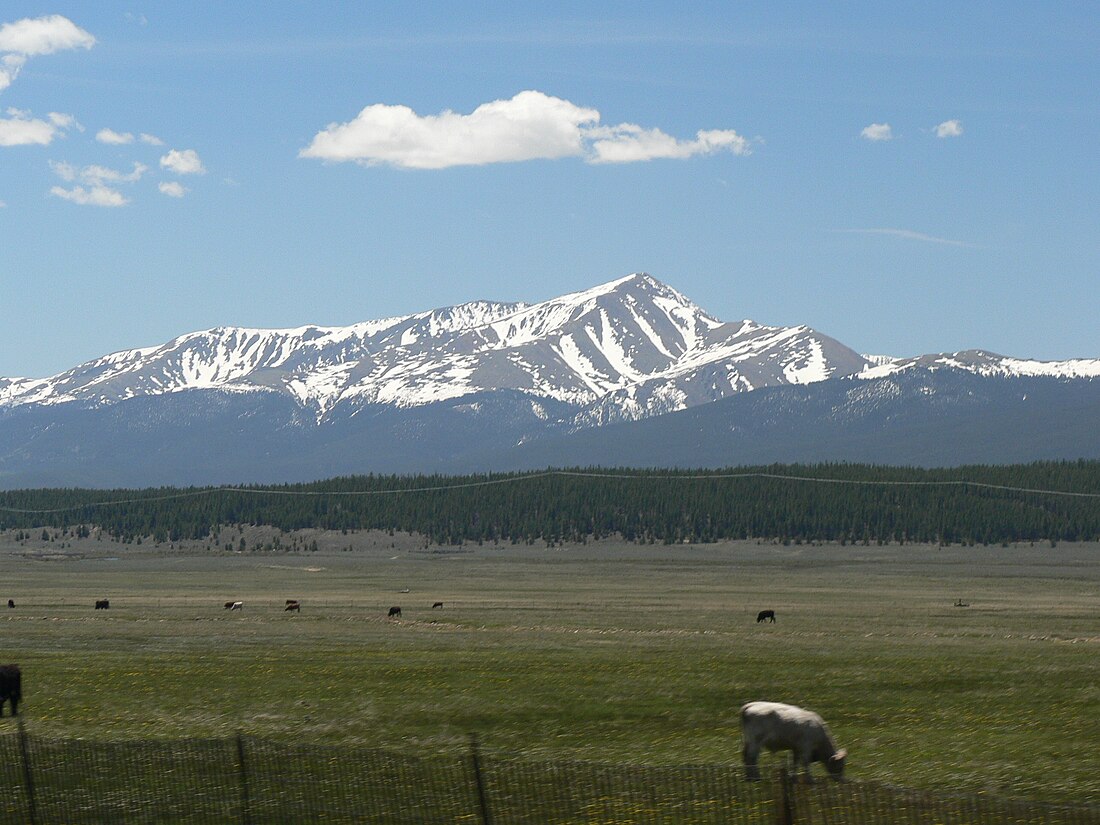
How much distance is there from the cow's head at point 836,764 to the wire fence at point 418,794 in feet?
0.76

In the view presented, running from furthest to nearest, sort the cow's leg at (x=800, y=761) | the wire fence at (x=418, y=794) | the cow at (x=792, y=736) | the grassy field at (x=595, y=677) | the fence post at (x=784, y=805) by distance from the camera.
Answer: the grassy field at (x=595, y=677), the cow at (x=792, y=736), the cow's leg at (x=800, y=761), the wire fence at (x=418, y=794), the fence post at (x=784, y=805)

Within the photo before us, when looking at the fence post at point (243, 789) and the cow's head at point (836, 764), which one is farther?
the cow's head at point (836, 764)

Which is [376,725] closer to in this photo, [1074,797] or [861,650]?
[1074,797]

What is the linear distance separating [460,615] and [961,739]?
5257cm

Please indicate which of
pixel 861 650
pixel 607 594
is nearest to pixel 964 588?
pixel 607 594

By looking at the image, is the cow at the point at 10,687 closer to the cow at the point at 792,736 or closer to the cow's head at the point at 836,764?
the cow at the point at 792,736

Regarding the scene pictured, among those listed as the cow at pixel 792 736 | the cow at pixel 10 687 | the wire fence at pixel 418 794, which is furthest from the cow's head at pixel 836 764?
the cow at pixel 10 687

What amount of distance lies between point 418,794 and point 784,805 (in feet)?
24.5

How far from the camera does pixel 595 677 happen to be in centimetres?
4838

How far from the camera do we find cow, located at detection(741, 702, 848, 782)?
93.5ft

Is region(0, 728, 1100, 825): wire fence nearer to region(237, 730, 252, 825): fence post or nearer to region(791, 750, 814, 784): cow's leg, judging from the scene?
region(237, 730, 252, 825): fence post

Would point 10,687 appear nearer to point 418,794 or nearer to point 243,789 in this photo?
point 243,789

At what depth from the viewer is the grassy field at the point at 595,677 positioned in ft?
115

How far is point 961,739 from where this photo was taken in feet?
117
